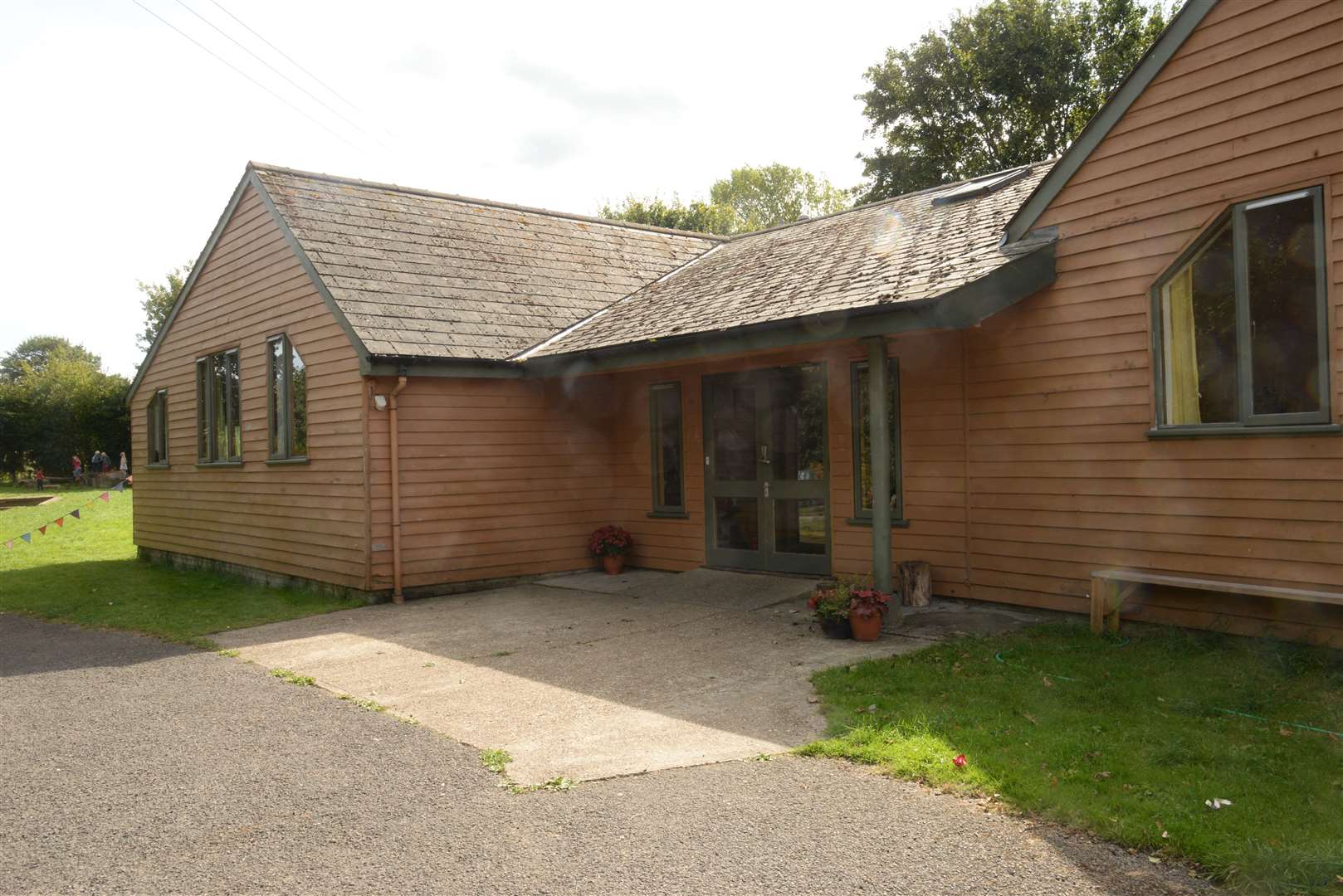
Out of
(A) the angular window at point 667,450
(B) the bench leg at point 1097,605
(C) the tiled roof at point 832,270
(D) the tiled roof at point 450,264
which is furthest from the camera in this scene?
(A) the angular window at point 667,450

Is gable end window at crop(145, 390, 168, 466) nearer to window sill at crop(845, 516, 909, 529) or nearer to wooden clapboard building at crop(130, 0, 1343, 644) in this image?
wooden clapboard building at crop(130, 0, 1343, 644)

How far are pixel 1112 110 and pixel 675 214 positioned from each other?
36574 mm

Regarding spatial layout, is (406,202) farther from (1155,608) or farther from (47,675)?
(1155,608)

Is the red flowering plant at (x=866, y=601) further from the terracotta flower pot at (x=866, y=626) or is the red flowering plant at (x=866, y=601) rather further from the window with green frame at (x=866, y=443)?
the window with green frame at (x=866, y=443)

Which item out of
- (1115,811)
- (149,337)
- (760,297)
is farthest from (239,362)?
(149,337)

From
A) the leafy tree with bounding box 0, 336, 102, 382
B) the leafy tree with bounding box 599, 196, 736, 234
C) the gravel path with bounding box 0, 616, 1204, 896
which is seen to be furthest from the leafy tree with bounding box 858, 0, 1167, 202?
the leafy tree with bounding box 0, 336, 102, 382

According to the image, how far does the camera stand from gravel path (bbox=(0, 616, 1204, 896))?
3.75m

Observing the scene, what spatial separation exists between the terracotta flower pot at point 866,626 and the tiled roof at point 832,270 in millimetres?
2584

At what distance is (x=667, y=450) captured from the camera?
1258 cm

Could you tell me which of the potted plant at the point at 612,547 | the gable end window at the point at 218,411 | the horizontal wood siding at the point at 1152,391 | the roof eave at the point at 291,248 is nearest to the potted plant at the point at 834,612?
the horizontal wood siding at the point at 1152,391

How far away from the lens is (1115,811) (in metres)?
4.15

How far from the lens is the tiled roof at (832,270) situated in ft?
28.5

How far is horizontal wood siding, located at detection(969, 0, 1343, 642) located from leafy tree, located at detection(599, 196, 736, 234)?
3357 centimetres

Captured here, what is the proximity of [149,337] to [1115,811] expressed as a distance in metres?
67.7
